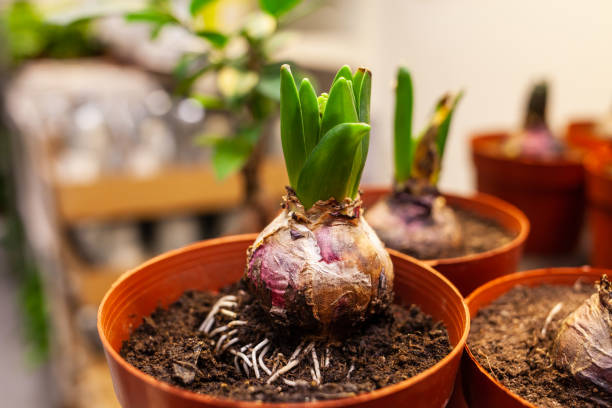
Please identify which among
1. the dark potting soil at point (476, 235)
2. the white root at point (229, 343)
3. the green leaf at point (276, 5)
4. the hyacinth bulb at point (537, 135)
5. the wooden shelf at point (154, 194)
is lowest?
the wooden shelf at point (154, 194)

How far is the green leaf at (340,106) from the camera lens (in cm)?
49

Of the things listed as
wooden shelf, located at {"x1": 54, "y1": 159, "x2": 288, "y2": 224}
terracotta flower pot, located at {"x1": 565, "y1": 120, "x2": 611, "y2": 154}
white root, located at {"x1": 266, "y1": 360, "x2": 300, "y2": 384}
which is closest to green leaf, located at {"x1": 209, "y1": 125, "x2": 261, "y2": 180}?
white root, located at {"x1": 266, "y1": 360, "x2": 300, "y2": 384}

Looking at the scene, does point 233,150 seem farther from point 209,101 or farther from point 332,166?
point 332,166

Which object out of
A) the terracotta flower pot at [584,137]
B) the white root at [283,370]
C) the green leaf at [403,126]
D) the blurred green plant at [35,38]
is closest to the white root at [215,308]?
the white root at [283,370]

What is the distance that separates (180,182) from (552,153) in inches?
54.4

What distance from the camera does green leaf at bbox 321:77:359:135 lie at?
493 millimetres

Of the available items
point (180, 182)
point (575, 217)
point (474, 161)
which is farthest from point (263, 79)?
point (180, 182)

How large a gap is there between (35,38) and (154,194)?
62.6 inches

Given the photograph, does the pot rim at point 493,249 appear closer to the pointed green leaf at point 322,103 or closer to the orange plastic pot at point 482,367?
the orange plastic pot at point 482,367

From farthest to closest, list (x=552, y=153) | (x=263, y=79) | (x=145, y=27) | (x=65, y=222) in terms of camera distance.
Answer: (x=145, y=27) → (x=65, y=222) → (x=552, y=153) → (x=263, y=79)

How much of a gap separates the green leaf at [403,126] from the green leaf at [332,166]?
0.81 ft

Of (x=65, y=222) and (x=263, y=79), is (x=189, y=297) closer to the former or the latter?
(x=263, y=79)

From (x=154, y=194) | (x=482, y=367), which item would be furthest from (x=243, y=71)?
(x=154, y=194)

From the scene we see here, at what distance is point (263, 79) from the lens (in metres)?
0.84
